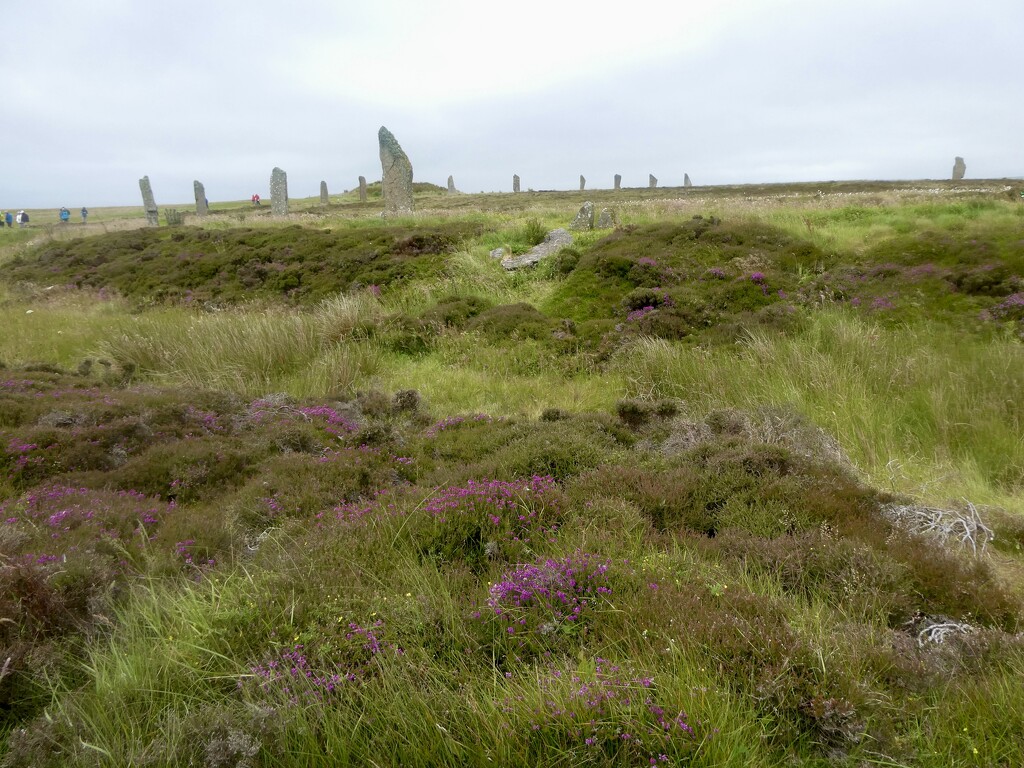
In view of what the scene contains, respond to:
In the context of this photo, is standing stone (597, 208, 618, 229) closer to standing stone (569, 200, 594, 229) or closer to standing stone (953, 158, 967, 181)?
standing stone (569, 200, 594, 229)

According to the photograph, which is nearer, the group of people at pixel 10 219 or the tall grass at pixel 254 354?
the tall grass at pixel 254 354

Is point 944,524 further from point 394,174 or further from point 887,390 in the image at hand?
point 394,174

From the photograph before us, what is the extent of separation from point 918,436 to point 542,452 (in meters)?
3.81

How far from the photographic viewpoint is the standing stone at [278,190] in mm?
32031

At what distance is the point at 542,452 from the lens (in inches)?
182

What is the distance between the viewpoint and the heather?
6.73 ft

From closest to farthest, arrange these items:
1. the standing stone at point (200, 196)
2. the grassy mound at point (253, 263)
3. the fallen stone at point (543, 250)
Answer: the fallen stone at point (543, 250), the grassy mound at point (253, 263), the standing stone at point (200, 196)

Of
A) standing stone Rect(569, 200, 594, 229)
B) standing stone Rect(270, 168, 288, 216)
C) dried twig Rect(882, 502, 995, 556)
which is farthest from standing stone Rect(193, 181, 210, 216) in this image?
dried twig Rect(882, 502, 995, 556)

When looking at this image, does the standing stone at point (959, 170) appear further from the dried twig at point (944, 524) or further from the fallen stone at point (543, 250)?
the dried twig at point (944, 524)

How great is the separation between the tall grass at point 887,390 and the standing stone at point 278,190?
97.3 feet

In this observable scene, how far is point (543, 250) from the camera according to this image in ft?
48.1

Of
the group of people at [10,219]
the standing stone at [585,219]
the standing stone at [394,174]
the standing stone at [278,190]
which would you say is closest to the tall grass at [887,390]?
the standing stone at [585,219]

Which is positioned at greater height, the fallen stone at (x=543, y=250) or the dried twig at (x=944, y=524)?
the fallen stone at (x=543, y=250)

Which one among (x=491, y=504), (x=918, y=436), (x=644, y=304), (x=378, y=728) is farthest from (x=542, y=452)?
(x=644, y=304)
